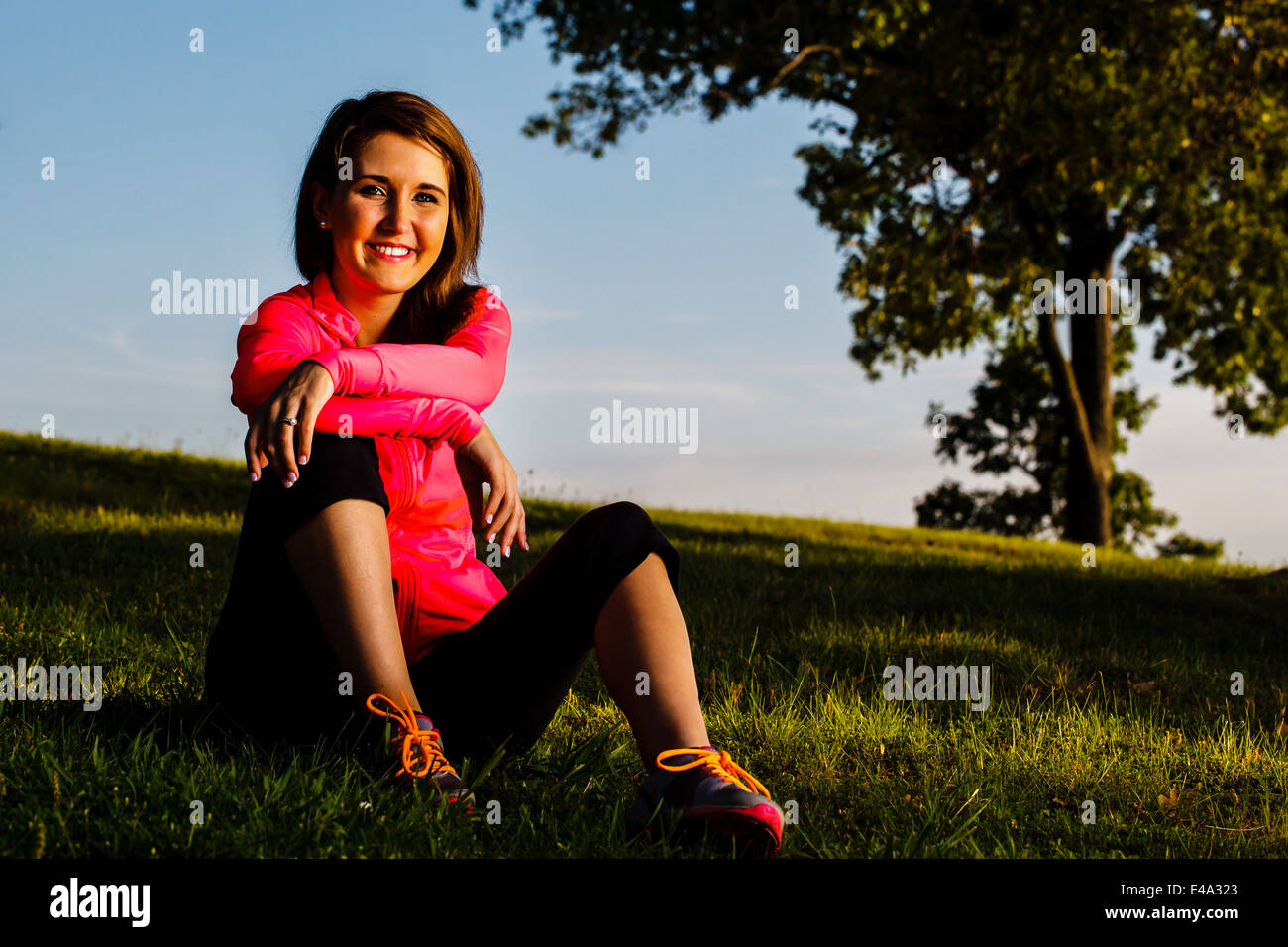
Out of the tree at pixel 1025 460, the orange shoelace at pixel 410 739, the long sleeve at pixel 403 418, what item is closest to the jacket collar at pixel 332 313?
the long sleeve at pixel 403 418

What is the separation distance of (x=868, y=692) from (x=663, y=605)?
2444mm

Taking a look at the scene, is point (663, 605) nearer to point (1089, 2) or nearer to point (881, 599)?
point (881, 599)

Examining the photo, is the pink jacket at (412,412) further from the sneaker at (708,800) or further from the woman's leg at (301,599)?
the sneaker at (708,800)

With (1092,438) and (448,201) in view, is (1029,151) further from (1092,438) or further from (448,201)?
(448,201)

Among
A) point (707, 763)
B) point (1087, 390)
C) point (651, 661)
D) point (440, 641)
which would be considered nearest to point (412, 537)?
point (440, 641)

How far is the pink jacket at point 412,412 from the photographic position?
284cm

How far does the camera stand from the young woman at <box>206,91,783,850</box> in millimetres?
2658

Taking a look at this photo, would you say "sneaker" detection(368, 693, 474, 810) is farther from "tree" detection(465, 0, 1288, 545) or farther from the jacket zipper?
"tree" detection(465, 0, 1288, 545)

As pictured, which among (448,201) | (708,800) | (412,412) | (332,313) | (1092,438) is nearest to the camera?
(708,800)

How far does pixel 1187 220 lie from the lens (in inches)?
638

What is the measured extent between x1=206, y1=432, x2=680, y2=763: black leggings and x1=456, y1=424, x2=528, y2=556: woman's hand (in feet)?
0.75

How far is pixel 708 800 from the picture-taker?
8.35ft

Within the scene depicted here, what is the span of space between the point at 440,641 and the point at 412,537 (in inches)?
12.4
